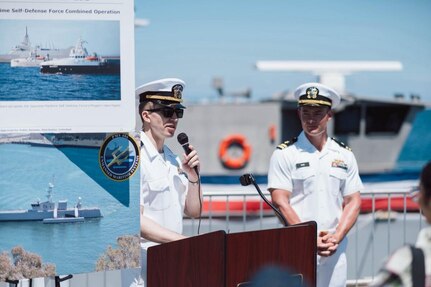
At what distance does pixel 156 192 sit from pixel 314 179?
3.74 feet

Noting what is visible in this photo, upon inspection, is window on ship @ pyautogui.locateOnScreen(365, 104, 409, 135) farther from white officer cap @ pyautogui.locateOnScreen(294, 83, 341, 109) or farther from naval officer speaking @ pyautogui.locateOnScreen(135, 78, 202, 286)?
naval officer speaking @ pyautogui.locateOnScreen(135, 78, 202, 286)

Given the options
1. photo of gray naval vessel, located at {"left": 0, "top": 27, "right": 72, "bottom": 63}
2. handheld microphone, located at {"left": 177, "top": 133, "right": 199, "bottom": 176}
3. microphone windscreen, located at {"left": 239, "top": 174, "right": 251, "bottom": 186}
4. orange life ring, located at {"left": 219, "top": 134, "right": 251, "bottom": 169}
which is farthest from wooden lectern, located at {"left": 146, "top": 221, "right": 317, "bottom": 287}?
orange life ring, located at {"left": 219, "top": 134, "right": 251, "bottom": 169}

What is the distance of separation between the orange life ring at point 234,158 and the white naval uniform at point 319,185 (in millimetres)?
18230

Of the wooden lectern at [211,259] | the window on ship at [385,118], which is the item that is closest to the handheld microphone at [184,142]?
the wooden lectern at [211,259]

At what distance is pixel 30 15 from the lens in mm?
4020

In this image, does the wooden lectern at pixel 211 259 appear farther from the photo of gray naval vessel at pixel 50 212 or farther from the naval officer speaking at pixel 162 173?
the naval officer speaking at pixel 162 173

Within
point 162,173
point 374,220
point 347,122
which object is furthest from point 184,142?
point 347,122

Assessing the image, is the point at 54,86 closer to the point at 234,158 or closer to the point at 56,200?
the point at 56,200

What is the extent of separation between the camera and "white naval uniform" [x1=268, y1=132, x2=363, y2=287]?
5320 millimetres

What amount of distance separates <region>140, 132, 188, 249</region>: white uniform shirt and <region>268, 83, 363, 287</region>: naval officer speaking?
0.84 m

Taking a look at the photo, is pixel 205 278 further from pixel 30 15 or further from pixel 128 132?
pixel 30 15

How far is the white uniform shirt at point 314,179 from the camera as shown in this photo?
5352 millimetres

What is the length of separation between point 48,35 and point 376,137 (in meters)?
19.8

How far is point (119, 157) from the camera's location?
420 centimetres
